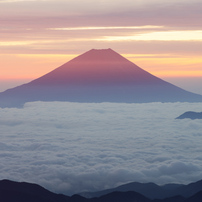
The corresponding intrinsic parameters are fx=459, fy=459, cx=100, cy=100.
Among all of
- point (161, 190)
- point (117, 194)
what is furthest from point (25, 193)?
point (161, 190)

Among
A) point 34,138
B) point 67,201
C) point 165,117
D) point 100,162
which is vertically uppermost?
point 165,117

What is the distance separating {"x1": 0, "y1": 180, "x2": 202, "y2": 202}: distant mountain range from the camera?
103188 millimetres

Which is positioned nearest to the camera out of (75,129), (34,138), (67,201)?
(67,201)

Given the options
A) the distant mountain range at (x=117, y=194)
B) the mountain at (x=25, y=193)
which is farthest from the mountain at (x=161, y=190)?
the mountain at (x=25, y=193)

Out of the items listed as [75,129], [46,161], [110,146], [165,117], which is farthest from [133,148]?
[165,117]

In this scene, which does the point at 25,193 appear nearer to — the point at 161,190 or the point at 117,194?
the point at 117,194

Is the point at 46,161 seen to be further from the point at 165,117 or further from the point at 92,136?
the point at 165,117

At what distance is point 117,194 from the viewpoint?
10950 centimetres

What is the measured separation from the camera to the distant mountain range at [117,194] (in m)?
103

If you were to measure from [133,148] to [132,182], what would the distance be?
19.1 metres

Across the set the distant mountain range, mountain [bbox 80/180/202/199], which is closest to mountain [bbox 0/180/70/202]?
the distant mountain range

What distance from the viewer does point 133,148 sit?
129 m

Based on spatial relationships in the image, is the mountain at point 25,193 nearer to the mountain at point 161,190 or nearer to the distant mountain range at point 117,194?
the distant mountain range at point 117,194

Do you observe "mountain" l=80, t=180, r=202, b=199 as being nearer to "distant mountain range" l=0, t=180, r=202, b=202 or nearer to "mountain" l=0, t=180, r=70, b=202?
"distant mountain range" l=0, t=180, r=202, b=202
